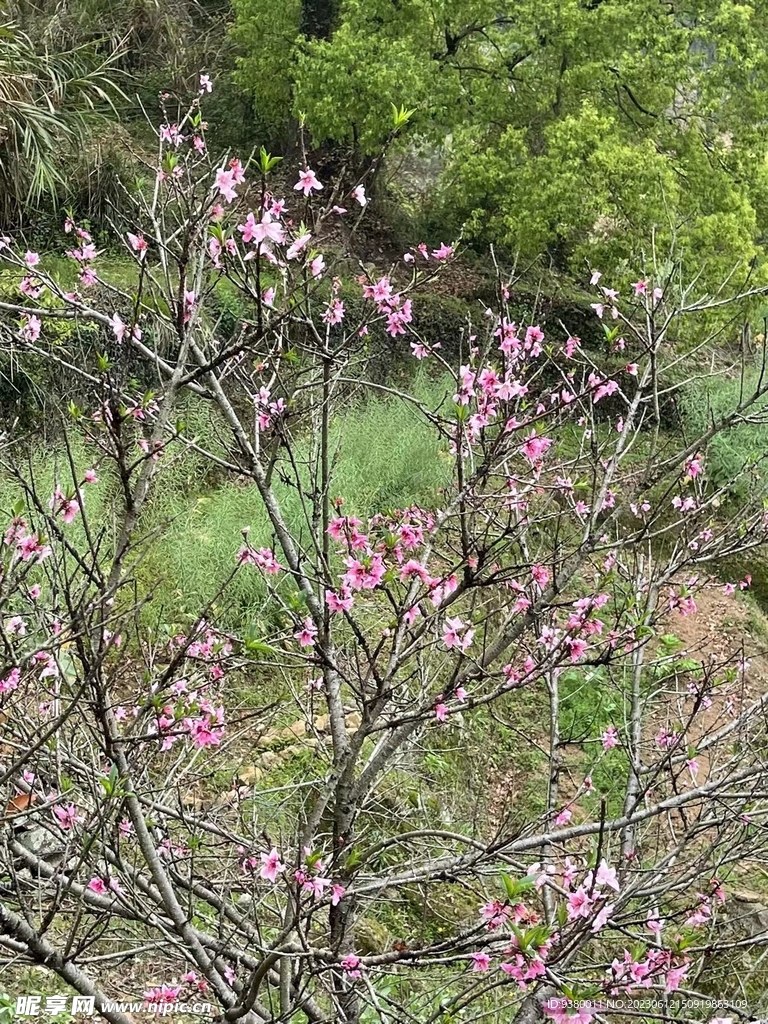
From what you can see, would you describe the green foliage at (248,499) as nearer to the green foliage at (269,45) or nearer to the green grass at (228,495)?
the green grass at (228,495)

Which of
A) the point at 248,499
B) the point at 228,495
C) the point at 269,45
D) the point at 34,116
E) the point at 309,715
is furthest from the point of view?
the point at 269,45

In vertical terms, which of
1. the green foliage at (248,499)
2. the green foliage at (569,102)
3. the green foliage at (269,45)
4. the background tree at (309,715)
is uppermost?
the green foliage at (269,45)

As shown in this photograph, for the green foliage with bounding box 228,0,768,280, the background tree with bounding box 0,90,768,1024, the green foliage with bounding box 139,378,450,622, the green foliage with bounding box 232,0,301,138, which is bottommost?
the background tree with bounding box 0,90,768,1024

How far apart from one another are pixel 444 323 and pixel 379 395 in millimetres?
2149

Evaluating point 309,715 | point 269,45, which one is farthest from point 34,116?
point 309,715

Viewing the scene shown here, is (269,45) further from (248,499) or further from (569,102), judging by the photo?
(248,499)

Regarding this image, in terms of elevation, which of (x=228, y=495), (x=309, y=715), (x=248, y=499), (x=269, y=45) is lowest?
(x=309, y=715)

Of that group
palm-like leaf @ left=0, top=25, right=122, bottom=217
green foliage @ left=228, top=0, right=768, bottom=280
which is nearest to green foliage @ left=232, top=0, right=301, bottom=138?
green foliage @ left=228, top=0, right=768, bottom=280

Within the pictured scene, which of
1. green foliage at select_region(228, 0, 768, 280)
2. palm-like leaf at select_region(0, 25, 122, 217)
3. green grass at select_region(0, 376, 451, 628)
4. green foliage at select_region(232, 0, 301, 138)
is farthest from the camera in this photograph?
green foliage at select_region(232, 0, 301, 138)

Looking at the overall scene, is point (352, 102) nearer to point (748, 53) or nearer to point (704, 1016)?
point (748, 53)

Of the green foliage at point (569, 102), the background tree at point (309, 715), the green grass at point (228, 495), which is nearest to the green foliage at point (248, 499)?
the green grass at point (228, 495)

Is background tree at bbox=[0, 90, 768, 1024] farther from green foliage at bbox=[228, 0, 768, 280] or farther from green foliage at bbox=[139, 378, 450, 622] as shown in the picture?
green foliage at bbox=[228, 0, 768, 280]

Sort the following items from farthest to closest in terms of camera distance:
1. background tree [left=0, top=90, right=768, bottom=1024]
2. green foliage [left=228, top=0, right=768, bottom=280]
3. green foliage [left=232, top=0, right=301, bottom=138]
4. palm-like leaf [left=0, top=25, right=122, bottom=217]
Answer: green foliage [left=232, top=0, right=301, bottom=138] < green foliage [left=228, top=0, right=768, bottom=280] < palm-like leaf [left=0, top=25, right=122, bottom=217] < background tree [left=0, top=90, right=768, bottom=1024]

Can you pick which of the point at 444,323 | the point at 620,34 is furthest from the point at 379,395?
the point at 620,34
